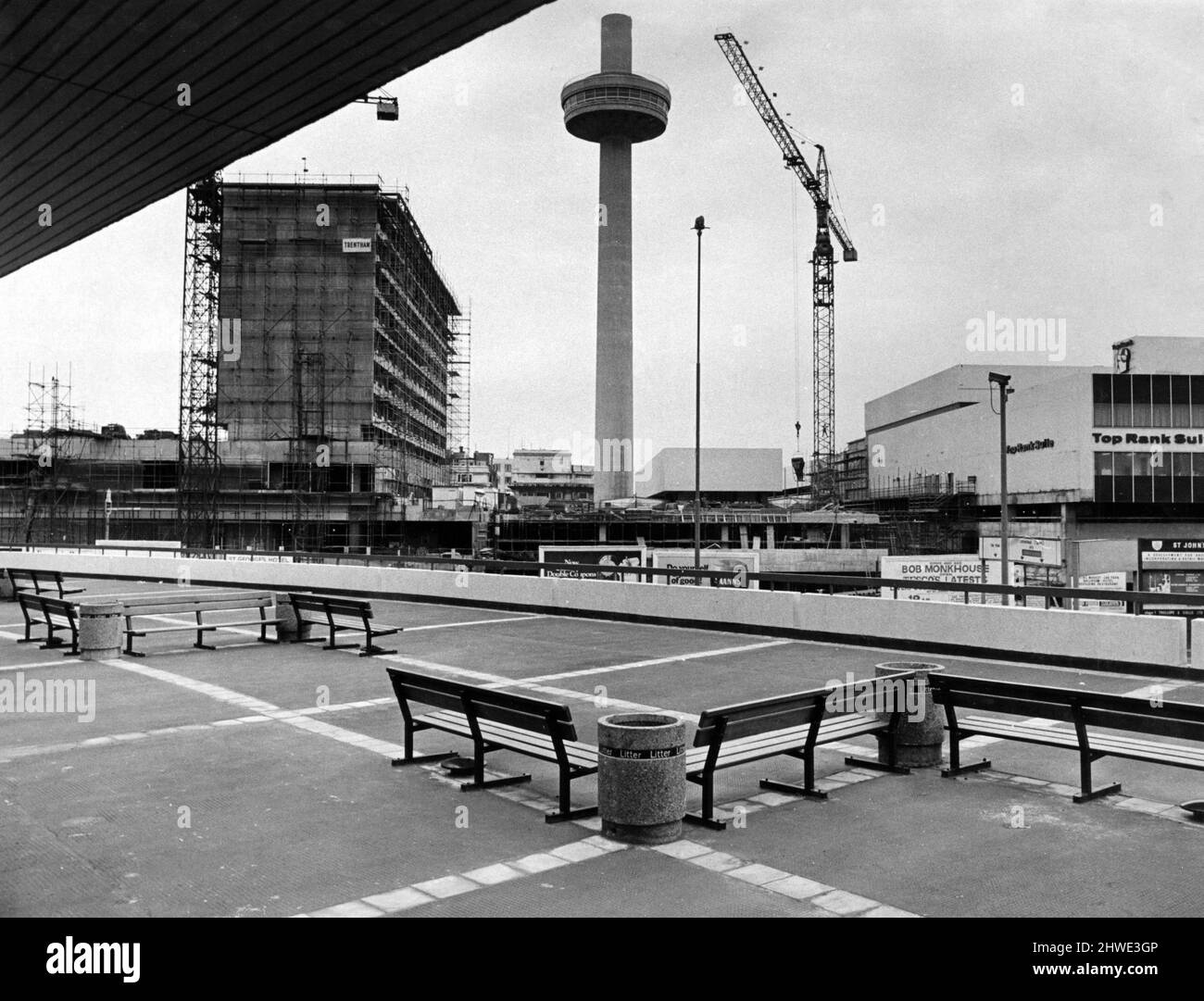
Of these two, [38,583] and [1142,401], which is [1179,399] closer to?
[1142,401]

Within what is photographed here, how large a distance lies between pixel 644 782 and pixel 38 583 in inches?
908

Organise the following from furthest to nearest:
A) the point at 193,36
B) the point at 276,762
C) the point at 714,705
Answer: the point at 714,705 → the point at 276,762 → the point at 193,36

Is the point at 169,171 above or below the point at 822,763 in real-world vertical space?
above

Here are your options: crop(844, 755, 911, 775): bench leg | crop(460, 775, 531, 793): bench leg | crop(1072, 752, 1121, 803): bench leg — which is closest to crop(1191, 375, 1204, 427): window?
crop(844, 755, 911, 775): bench leg

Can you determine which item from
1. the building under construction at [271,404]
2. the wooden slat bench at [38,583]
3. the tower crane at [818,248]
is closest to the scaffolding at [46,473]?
the building under construction at [271,404]

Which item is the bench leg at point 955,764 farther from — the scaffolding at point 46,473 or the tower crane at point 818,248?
the tower crane at point 818,248

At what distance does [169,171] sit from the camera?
9805 millimetres

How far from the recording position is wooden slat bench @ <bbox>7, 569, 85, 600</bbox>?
20453 millimetres

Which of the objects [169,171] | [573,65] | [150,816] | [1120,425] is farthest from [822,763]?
[573,65]

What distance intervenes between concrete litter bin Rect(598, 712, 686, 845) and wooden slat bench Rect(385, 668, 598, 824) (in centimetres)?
45

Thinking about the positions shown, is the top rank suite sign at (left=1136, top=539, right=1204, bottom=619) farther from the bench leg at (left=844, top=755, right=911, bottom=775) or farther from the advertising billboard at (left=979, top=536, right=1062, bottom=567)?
the bench leg at (left=844, top=755, right=911, bottom=775)

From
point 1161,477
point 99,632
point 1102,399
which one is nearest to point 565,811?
point 99,632
